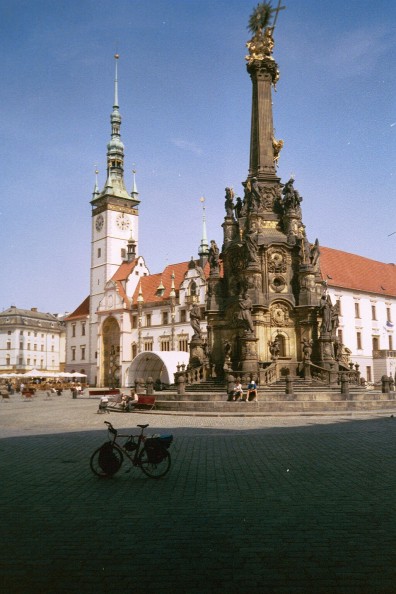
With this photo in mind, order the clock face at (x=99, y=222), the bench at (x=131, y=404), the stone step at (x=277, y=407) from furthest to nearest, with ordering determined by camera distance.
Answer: the clock face at (x=99, y=222) → the bench at (x=131, y=404) → the stone step at (x=277, y=407)

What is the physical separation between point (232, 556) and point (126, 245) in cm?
8275

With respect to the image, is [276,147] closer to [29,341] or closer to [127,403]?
[127,403]

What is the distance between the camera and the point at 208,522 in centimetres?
658

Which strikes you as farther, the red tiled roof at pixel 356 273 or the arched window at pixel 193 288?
the arched window at pixel 193 288

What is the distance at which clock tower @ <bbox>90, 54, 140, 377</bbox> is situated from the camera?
82.9 meters

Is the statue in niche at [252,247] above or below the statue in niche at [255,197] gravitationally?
below

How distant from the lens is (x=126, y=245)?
86.6 m

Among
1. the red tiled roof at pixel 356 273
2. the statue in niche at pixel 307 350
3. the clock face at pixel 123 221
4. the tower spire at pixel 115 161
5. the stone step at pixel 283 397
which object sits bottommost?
the stone step at pixel 283 397

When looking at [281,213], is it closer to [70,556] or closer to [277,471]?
→ [277,471]

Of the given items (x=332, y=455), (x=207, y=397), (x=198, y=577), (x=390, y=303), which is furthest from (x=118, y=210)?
(x=198, y=577)

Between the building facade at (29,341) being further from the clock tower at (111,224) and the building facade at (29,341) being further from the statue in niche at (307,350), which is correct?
the statue in niche at (307,350)

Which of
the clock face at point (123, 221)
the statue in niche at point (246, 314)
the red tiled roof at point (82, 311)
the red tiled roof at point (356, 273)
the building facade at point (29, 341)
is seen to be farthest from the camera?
the building facade at point (29, 341)

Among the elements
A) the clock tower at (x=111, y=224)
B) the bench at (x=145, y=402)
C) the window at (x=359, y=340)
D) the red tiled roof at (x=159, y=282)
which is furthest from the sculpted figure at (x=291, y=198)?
the clock tower at (x=111, y=224)

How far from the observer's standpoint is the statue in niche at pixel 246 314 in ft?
84.6
